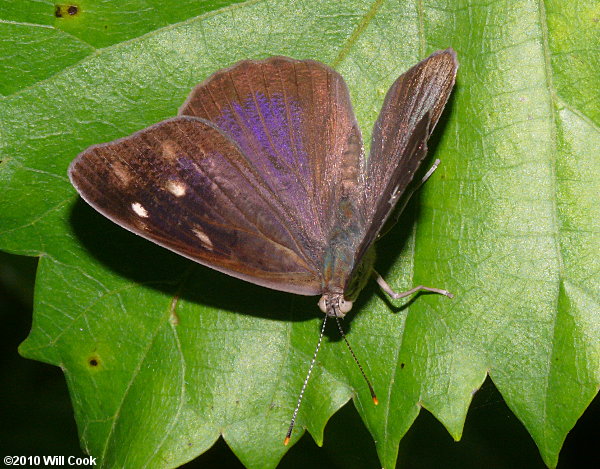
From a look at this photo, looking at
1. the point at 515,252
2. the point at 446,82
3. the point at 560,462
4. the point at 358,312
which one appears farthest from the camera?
the point at 560,462

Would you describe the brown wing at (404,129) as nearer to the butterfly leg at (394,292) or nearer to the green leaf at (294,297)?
the green leaf at (294,297)

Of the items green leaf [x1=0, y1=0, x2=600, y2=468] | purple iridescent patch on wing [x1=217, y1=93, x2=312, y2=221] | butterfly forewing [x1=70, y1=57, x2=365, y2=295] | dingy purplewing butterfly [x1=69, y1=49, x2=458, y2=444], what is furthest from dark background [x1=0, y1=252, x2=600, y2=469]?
purple iridescent patch on wing [x1=217, y1=93, x2=312, y2=221]

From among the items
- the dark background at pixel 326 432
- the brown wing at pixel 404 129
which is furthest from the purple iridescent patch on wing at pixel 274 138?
the dark background at pixel 326 432

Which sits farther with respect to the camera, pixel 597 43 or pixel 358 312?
pixel 358 312

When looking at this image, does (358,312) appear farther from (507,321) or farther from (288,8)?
(288,8)

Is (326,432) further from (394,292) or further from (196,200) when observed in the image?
(196,200)

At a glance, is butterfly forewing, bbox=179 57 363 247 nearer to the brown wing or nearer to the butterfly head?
the brown wing

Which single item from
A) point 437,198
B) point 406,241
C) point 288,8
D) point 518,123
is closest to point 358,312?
point 406,241

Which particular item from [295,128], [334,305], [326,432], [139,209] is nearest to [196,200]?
[139,209]
